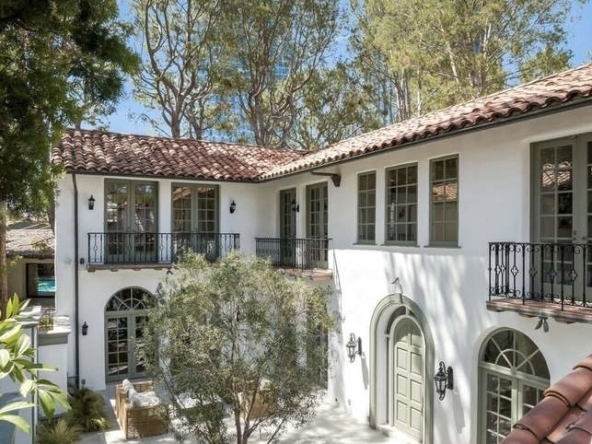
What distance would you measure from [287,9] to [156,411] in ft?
59.4

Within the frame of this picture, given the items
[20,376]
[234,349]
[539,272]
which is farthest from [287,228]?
[20,376]

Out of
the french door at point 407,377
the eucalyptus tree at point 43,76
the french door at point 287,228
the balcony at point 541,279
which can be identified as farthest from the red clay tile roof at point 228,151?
the eucalyptus tree at point 43,76

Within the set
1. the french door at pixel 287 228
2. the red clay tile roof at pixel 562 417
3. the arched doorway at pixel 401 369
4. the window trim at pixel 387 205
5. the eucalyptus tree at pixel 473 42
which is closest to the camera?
the red clay tile roof at pixel 562 417

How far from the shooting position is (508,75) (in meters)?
17.6

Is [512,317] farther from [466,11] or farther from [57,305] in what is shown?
[466,11]

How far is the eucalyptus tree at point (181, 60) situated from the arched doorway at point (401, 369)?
49.2 feet

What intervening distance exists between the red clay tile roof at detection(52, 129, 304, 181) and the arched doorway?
6.88 m

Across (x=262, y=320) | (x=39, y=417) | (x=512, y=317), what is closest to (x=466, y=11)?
(x=512, y=317)

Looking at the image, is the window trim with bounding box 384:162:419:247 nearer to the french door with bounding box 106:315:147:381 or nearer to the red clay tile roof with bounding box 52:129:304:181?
the red clay tile roof with bounding box 52:129:304:181

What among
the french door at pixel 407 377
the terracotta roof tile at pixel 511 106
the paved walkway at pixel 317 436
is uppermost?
the terracotta roof tile at pixel 511 106

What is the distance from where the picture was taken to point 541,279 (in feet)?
24.2

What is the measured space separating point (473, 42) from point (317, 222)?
9909 millimetres

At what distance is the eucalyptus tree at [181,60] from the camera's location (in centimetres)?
2025

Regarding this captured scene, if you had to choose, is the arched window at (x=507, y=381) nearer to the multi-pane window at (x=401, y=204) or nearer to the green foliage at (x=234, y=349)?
the multi-pane window at (x=401, y=204)
